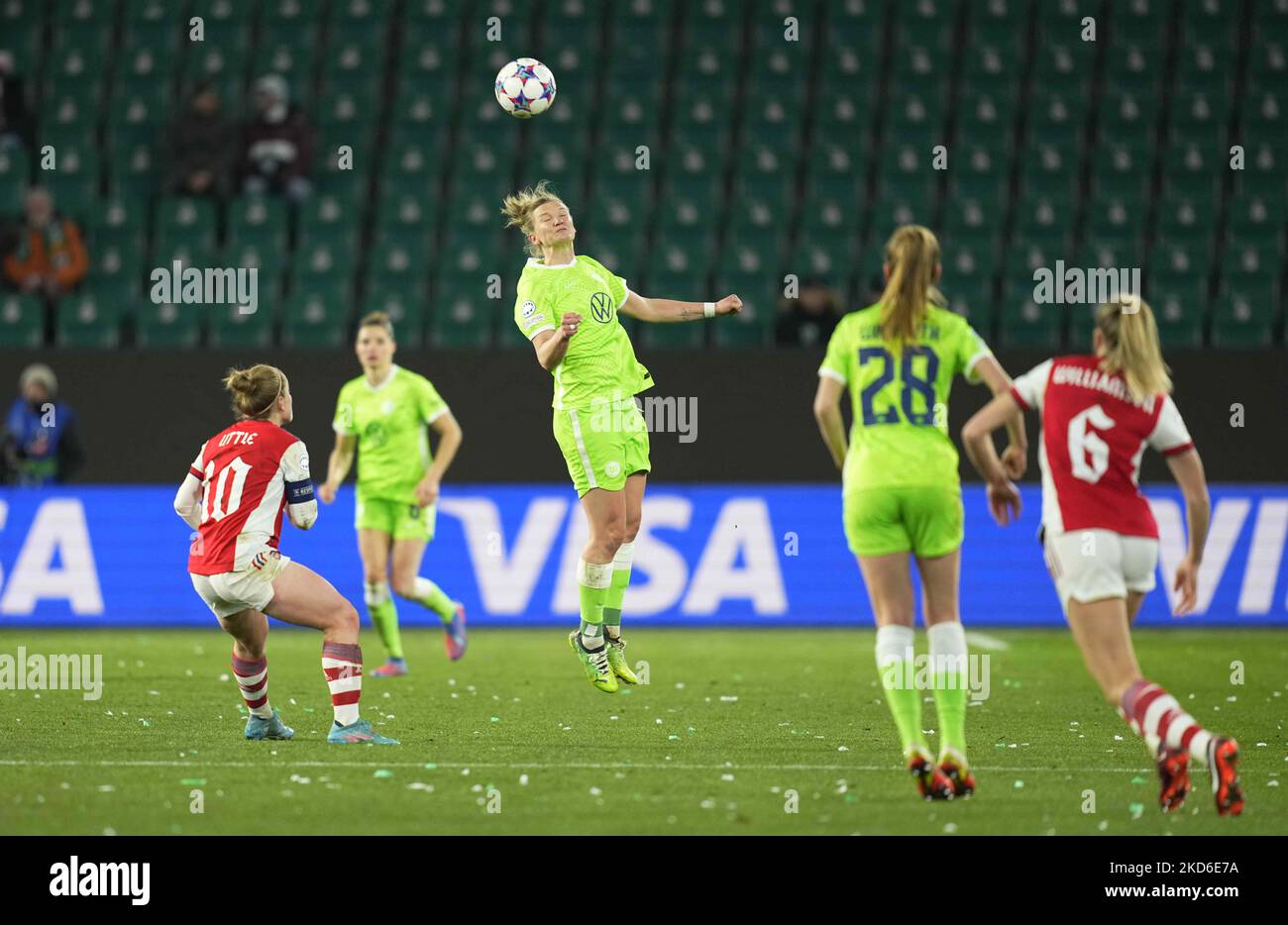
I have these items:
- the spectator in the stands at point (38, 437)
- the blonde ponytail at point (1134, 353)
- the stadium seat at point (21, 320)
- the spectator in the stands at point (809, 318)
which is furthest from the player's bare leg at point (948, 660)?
the stadium seat at point (21, 320)

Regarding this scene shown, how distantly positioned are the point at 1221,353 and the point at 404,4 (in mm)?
10057

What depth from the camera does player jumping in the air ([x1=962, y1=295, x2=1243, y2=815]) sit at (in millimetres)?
6727

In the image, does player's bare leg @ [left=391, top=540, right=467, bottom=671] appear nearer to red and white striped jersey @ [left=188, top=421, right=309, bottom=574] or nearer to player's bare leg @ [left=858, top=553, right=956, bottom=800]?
red and white striped jersey @ [left=188, top=421, right=309, bottom=574]

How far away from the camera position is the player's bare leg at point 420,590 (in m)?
12.8

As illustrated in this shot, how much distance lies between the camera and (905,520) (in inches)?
278

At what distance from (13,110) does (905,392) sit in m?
15.2

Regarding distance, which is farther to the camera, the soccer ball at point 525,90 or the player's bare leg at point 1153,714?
the soccer ball at point 525,90

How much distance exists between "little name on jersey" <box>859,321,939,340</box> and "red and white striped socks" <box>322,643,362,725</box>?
9.99 ft

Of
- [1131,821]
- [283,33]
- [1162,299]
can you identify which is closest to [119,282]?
[283,33]

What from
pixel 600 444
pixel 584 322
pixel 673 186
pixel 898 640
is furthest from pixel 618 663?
pixel 673 186

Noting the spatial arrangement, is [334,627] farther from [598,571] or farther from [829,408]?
[829,408]

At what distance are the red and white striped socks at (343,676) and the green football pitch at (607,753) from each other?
183 mm

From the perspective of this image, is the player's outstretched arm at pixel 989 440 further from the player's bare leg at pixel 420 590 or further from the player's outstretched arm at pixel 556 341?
the player's bare leg at pixel 420 590

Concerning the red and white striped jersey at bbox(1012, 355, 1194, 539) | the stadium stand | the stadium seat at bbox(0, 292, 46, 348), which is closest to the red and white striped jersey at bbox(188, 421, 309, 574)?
the red and white striped jersey at bbox(1012, 355, 1194, 539)
